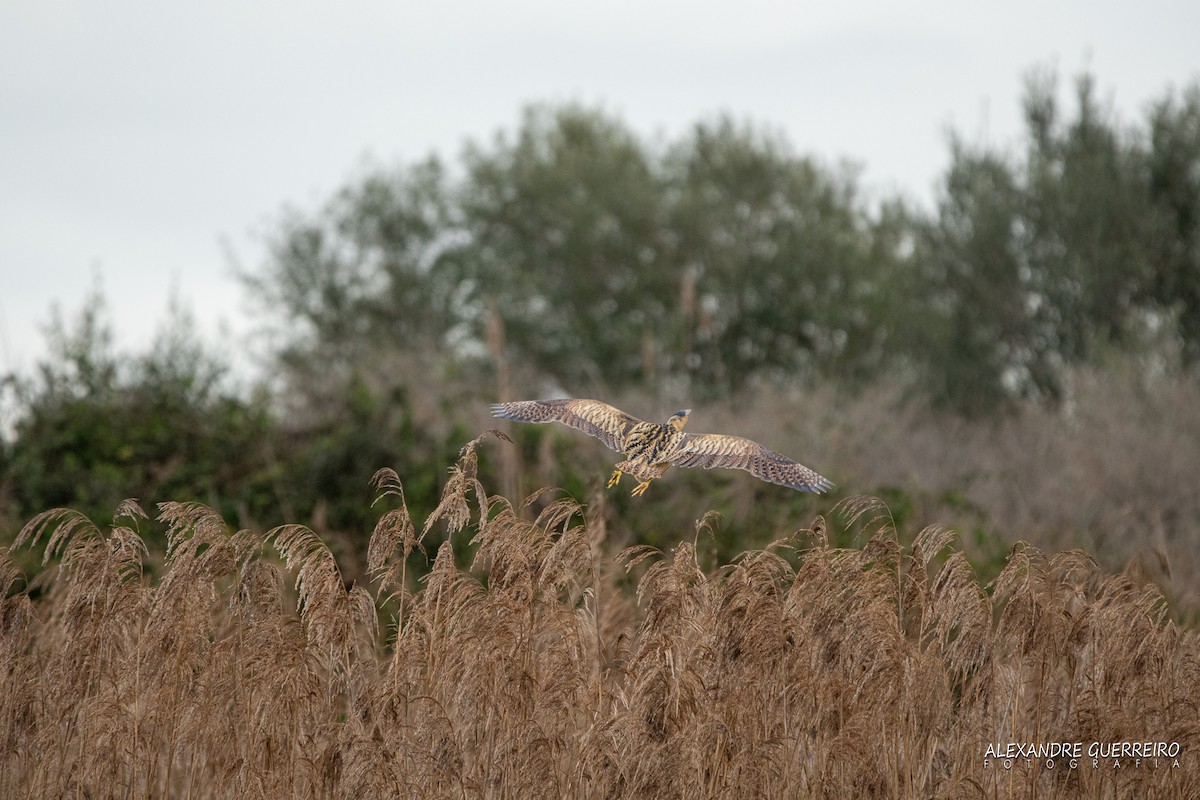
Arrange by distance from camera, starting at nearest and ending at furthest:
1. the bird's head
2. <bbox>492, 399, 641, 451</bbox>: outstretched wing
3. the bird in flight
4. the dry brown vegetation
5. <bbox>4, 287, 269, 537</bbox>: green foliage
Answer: the dry brown vegetation, the bird in flight, the bird's head, <bbox>492, 399, 641, 451</bbox>: outstretched wing, <bbox>4, 287, 269, 537</bbox>: green foliage

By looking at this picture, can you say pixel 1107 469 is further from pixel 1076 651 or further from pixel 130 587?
pixel 130 587

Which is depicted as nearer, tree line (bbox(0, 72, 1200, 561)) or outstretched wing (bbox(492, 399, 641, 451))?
outstretched wing (bbox(492, 399, 641, 451))

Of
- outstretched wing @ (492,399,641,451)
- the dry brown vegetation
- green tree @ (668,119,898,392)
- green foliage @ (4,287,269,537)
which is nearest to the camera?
the dry brown vegetation

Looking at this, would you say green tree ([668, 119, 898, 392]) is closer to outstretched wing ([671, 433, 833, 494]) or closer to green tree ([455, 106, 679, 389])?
green tree ([455, 106, 679, 389])

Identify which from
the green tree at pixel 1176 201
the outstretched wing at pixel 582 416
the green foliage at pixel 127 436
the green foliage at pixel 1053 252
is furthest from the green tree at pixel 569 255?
the outstretched wing at pixel 582 416

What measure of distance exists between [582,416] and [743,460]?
2.49 ft

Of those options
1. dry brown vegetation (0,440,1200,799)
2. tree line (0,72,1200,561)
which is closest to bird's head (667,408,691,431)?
dry brown vegetation (0,440,1200,799)

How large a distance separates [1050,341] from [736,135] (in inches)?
504

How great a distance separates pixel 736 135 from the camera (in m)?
32.5

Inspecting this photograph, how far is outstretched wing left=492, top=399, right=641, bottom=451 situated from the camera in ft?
18.2

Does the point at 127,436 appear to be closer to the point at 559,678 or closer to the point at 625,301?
the point at 559,678

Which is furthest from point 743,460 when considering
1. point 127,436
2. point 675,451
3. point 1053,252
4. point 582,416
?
point 1053,252

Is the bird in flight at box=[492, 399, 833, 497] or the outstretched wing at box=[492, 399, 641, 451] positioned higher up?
the outstretched wing at box=[492, 399, 641, 451]

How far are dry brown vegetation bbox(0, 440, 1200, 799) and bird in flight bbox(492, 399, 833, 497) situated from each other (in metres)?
0.29
